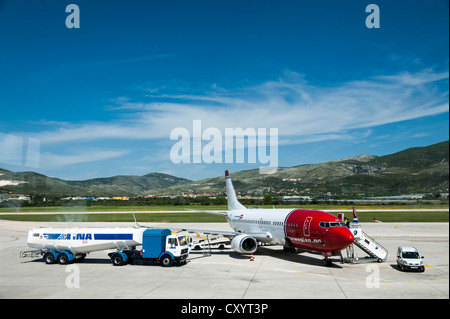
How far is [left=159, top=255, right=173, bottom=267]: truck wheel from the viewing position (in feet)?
115

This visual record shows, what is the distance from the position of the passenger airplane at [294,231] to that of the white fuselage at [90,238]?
39.5 feet

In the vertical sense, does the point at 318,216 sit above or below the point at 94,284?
above

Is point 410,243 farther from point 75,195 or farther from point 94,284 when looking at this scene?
point 75,195

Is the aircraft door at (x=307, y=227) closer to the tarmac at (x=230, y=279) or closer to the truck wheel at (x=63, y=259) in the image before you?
the tarmac at (x=230, y=279)

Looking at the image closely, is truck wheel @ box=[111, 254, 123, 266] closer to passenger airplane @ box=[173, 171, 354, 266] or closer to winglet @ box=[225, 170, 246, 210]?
passenger airplane @ box=[173, 171, 354, 266]

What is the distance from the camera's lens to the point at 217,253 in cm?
4494

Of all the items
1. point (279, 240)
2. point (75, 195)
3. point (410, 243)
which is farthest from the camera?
point (75, 195)

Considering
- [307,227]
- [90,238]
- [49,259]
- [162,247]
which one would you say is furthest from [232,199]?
[49,259]

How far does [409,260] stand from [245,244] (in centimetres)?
1717

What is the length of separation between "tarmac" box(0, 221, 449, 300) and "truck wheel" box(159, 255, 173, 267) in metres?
1.04

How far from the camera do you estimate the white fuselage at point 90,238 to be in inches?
1404
